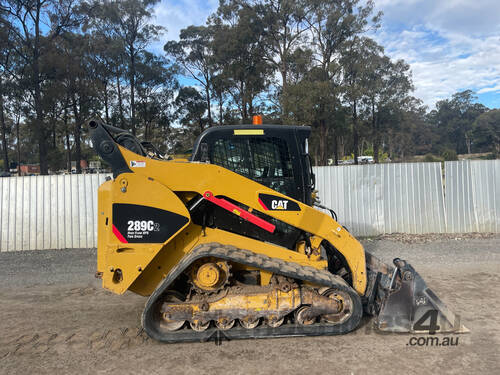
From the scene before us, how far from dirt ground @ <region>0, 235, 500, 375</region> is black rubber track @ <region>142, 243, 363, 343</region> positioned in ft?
0.30

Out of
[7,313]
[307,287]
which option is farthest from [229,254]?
[7,313]

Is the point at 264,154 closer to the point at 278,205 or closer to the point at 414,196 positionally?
the point at 278,205

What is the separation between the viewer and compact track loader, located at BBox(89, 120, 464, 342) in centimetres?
382

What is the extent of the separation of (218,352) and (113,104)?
35.0 metres

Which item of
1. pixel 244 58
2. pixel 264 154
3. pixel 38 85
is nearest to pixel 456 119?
pixel 244 58

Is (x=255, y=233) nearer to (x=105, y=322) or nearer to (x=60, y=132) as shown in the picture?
(x=105, y=322)

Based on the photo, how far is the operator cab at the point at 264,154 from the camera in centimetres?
431

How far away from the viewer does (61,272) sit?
23.2ft

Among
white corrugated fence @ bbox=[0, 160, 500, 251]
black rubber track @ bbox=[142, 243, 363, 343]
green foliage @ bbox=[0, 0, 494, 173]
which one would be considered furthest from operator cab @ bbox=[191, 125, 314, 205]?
green foliage @ bbox=[0, 0, 494, 173]

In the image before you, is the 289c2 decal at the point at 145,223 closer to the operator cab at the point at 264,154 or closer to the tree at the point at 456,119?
the operator cab at the point at 264,154

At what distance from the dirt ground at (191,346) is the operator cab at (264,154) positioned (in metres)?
1.75

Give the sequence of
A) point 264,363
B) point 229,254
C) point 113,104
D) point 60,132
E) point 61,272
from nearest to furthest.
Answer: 1. point 264,363
2. point 229,254
3. point 61,272
4. point 113,104
5. point 60,132

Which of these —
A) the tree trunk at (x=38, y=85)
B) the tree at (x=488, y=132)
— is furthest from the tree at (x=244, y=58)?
the tree at (x=488, y=132)

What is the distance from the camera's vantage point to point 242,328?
3.87 meters
